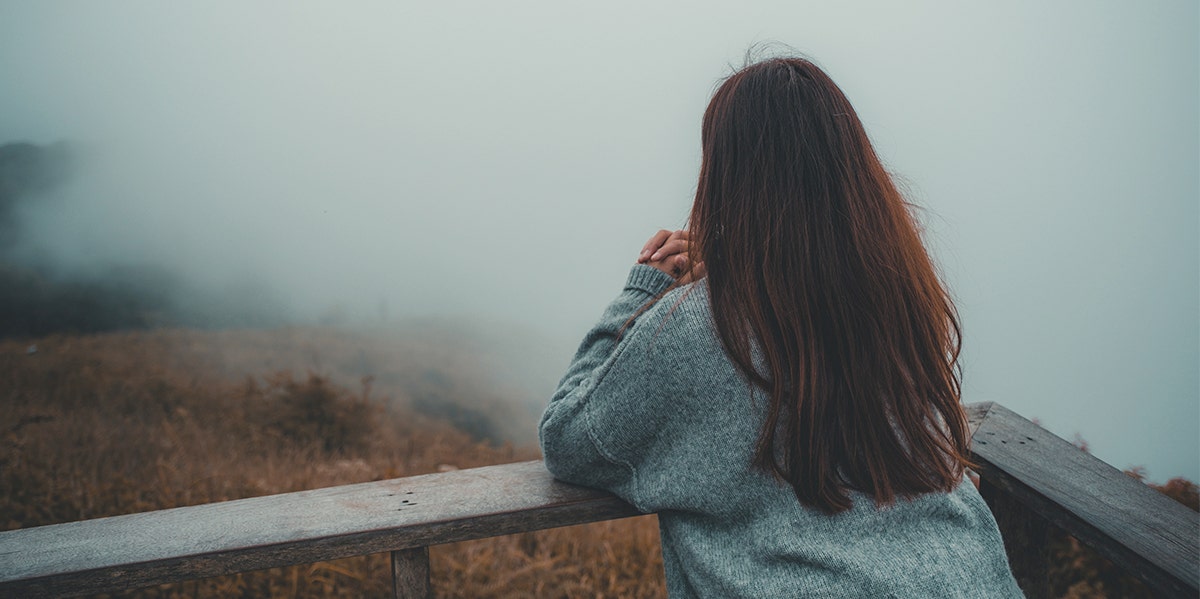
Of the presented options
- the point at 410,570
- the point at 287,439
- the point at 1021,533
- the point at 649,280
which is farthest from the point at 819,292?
the point at 287,439

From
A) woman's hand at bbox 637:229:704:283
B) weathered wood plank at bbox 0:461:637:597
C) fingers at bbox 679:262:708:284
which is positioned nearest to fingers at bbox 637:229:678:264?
woman's hand at bbox 637:229:704:283

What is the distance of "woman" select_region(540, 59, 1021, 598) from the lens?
1053mm

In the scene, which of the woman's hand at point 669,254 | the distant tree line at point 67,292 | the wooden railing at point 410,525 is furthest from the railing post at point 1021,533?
the distant tree line at point 67,292

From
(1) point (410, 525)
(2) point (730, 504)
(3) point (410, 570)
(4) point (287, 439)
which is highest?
(2) point (730, 504)

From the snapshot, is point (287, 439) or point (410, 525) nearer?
point (410, 525)

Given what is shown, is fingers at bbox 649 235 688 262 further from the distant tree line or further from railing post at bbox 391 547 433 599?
the distant tree line

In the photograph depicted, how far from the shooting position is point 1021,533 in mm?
1567

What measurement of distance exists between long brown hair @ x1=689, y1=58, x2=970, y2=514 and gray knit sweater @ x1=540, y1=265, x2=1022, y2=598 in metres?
0.03

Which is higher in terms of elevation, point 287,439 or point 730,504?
point 730,504

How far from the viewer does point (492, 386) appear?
4094 millimetres

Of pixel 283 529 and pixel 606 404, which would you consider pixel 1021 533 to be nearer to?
pixel 606 404

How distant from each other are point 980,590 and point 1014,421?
2.36 ft

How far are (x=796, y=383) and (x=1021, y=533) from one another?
0.90 metres

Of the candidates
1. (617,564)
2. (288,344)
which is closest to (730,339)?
(617,564)
